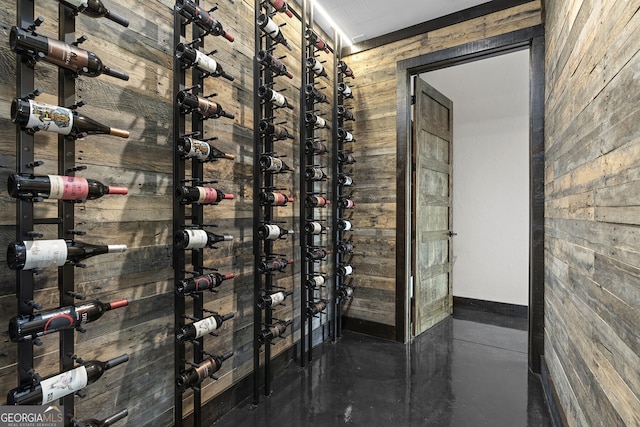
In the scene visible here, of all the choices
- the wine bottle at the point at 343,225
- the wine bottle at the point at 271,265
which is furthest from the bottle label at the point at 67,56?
the wine bottle at the point at 343,225

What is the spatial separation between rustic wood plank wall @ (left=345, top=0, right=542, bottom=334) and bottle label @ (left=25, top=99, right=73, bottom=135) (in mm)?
2412

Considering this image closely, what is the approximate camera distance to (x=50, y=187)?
1.10 metres

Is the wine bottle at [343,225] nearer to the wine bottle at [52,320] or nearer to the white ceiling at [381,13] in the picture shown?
the white ceiling at [381,13]

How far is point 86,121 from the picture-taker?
1201 mm

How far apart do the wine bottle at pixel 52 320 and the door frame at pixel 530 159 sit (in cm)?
236

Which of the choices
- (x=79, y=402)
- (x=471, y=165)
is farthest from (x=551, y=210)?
(x=79, y=402)

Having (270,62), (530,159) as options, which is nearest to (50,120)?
(270,62)

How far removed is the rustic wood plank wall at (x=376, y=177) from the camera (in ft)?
9.95

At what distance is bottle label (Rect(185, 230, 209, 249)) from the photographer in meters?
1.60

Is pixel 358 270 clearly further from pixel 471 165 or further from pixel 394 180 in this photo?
pixel 471 165

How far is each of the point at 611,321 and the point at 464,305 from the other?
3.25 metres

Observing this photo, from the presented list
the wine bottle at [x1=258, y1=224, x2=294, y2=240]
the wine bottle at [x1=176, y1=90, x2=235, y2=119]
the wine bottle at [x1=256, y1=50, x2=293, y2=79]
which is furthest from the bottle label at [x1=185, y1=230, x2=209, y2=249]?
the wine bottle at [x1=256, y1=50, x2=293, y2=79]

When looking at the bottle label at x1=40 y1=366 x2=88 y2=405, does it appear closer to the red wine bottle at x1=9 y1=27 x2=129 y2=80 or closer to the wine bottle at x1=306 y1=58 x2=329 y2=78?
the red wine bottle at x1=9 y1=27 x2=129 y2=80

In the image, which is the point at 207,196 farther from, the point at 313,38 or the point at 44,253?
the point at 313,38
